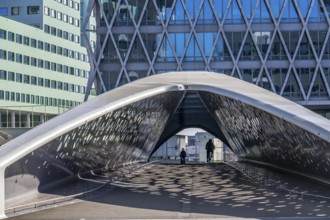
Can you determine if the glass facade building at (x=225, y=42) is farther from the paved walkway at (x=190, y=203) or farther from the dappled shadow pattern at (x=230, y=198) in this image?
the paved walkway at (x=190, y=203)

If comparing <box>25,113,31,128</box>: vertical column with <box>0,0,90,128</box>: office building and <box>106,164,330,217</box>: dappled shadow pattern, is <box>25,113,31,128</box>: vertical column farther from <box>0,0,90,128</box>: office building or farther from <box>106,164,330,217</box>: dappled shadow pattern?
<box>106,164,330,217</box>: dappled shadow pattern

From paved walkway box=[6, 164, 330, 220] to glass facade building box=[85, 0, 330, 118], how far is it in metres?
36.1

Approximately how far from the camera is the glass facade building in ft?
173

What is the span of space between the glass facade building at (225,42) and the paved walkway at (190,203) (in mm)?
36123

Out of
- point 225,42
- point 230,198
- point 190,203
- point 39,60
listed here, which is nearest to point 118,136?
point 230,198

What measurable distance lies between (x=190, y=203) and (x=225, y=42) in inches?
1626

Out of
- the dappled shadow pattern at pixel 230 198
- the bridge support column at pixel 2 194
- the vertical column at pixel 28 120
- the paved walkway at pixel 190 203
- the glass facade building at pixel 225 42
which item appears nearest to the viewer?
the bridge support column at pixel 2 194

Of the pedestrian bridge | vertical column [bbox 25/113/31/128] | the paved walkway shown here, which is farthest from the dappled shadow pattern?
vertical column [bbox 25/113/31/128]

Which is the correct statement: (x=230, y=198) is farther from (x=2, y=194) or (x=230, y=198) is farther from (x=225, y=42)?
(x=225, y=42)

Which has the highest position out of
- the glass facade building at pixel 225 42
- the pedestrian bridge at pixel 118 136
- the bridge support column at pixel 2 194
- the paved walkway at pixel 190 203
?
the glass facade building at pixel 225 42

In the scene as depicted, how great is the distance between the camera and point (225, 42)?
53.5m

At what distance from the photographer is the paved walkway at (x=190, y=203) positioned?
37.7ft

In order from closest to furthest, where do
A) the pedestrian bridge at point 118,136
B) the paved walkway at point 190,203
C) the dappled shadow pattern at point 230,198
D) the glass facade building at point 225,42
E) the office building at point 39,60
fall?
the paved walkway at point 190,203, the dappled shadow pattern at point 230,198, the pedestrian bridge at point 118,136, the glass facade building at point 225,42, the office building at point 39,60

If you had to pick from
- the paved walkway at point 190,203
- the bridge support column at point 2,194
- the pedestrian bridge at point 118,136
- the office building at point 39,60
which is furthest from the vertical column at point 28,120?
the bridge support column at point 2,194
